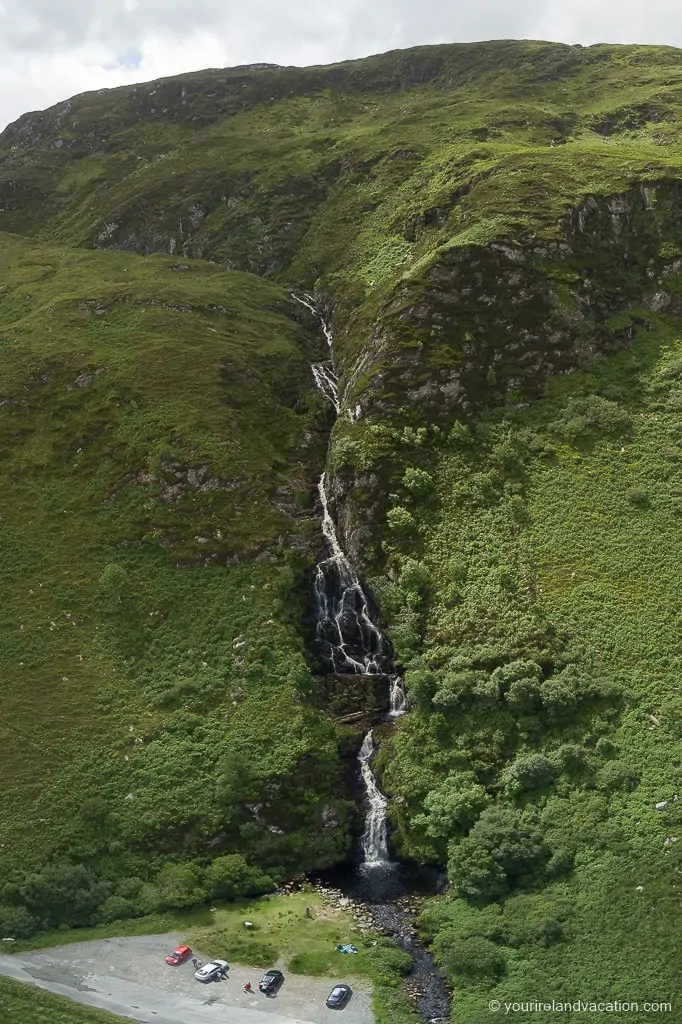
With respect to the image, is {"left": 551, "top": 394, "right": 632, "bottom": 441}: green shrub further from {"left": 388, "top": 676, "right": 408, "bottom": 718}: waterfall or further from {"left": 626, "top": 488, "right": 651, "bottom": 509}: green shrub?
{"left": 388, "top": 676, "right": 408, "bottom": 718}: waterfall

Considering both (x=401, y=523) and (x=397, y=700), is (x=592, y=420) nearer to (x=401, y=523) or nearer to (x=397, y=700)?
(x=401, y=523)

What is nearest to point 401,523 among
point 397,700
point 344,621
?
point 344,621

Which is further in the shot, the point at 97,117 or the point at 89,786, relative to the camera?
the point at 97,117

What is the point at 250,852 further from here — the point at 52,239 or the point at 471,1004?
the point at 52,239

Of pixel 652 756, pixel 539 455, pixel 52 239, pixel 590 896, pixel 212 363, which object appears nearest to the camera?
pixel 590 896

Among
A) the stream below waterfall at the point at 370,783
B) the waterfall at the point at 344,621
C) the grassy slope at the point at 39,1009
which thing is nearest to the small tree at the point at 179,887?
the stream below waterfall at the point at 370,783

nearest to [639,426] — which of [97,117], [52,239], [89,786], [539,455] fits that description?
[539,455]
